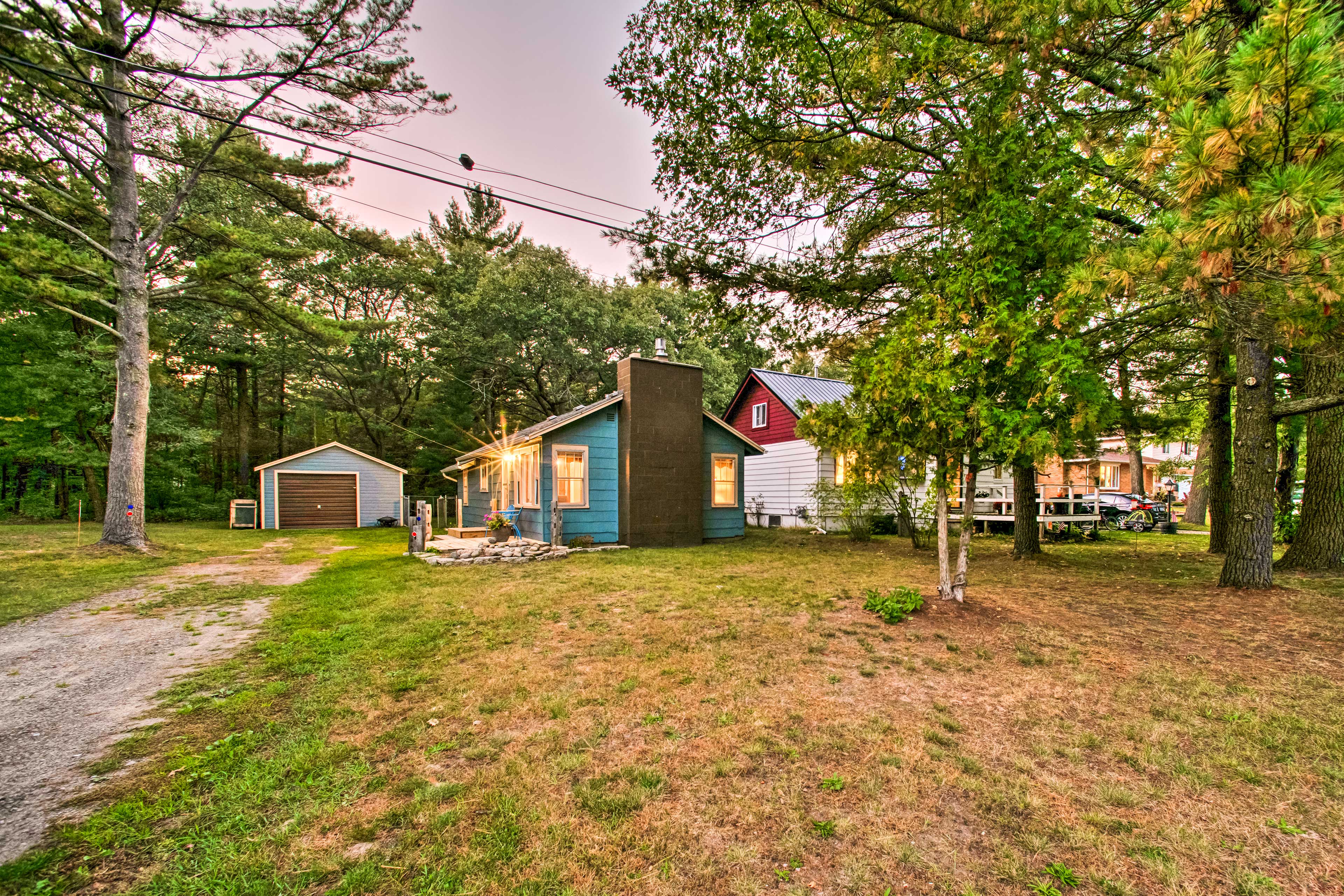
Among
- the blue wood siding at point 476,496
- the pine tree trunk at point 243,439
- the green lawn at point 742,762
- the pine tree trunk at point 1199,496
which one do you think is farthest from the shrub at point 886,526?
the pine tree trunk at point 243,439

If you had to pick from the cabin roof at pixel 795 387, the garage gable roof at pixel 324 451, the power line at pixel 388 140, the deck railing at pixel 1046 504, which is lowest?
the deck railing at pixel 1046 504

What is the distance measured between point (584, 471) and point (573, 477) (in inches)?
11.8

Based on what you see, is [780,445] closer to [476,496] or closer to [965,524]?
[476,496]

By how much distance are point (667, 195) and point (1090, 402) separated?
20.1 ft

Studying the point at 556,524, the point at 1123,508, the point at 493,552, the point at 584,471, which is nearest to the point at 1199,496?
the point at 1123,508

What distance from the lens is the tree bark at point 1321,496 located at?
718 cm

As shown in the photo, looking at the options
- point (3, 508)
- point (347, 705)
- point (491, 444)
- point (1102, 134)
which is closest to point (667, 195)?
point (1102, 134)

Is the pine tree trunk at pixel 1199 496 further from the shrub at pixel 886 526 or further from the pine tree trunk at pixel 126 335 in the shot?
the pine tree trunk at pixel 126 335

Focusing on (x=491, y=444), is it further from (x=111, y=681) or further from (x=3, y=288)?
(x=111, y=681)

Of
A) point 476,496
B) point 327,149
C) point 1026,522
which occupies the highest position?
point 327,149

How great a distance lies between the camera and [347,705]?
3.42m

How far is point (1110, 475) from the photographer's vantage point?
33188 millimetres

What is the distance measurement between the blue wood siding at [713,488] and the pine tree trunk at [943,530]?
808 centimetres

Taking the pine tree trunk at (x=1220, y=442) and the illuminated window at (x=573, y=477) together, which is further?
the illuminated window at (x=573, y=477)
